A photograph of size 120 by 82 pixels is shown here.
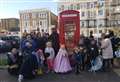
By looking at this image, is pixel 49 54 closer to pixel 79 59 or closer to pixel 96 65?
pixel 79 59

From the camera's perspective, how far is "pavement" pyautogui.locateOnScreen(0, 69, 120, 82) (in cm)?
1105

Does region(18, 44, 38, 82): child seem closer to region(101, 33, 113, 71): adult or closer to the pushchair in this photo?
the pushchair

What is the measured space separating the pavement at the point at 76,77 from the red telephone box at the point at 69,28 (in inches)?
109

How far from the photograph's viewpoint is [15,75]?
11.9m

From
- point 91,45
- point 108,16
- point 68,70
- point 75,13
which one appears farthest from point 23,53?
point 108,16

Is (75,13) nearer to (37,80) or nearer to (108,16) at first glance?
(37,80)

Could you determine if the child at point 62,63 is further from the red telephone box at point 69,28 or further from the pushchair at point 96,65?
the red telephone box at point 69,28

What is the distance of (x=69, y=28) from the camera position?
48.7 feet

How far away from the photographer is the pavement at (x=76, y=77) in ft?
36.2

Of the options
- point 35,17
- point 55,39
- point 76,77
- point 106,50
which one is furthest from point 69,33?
point 35,17

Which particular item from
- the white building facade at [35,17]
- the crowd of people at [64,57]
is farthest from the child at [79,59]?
the white building facade at [35,17]

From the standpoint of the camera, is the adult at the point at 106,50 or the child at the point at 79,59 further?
the adult at the point at 106,50

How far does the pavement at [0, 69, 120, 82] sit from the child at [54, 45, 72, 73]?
1.07ft

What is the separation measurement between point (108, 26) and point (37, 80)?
267 ft
